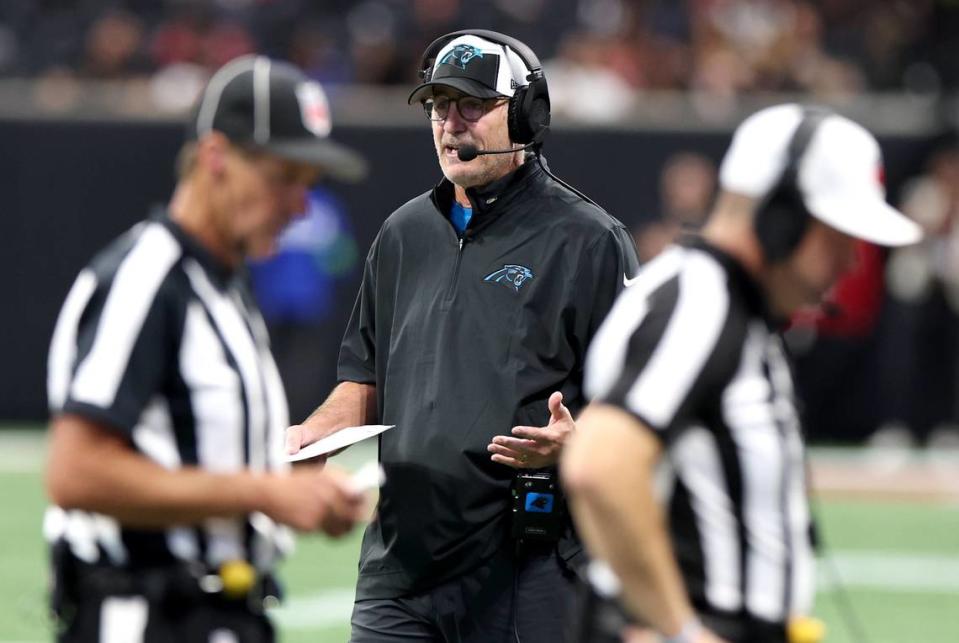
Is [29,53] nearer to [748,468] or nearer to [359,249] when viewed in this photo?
[359,249]

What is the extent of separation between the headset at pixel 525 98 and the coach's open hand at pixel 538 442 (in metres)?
0.85

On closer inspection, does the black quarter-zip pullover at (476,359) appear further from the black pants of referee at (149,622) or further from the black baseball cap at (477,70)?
the black pants of referee at (149,622)

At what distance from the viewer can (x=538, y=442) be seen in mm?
4715

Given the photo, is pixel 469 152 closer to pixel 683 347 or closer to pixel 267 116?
pixel 267 116

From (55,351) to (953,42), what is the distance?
1385 cm

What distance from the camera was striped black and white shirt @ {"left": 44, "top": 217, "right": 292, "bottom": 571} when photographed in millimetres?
3684

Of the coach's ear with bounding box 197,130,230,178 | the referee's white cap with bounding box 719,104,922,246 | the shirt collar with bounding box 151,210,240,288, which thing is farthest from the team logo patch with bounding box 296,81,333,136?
the referee's white cap with bounding box 719,104,922,246

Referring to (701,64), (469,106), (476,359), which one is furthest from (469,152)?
(701,64)

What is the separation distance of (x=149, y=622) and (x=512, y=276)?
5.44ft

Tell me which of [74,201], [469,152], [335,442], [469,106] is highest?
[469,106]

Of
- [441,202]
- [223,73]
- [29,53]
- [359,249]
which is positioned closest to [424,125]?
[359,249]

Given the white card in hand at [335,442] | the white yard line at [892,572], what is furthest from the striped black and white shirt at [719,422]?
the white yard line at [892,572]

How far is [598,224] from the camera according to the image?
16.8 ft

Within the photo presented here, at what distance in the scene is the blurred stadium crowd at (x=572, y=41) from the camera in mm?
16281
